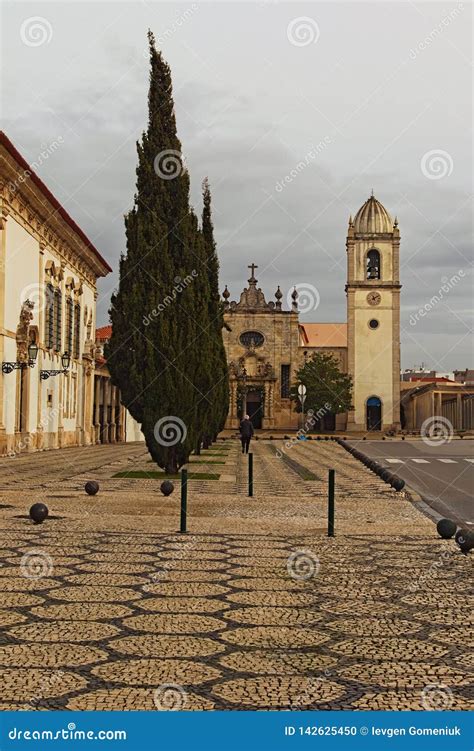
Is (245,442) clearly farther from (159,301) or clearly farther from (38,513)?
(38,513)

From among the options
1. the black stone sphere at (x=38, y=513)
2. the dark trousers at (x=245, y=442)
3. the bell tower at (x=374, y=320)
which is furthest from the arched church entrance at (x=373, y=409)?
the black stone sphere at (x=38, y=513)

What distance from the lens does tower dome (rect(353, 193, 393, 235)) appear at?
70.0 metres

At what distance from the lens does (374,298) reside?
6969 centimetres

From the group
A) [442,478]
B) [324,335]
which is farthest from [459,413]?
[442,478]

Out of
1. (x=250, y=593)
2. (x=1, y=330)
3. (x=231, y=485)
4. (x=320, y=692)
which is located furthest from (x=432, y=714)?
(x=1, y=330)

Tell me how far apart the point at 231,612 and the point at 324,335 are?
73.7 m

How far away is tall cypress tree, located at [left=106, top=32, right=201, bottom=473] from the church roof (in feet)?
182

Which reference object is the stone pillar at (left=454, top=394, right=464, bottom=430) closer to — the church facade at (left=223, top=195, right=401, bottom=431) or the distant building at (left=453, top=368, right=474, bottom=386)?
the church facade at (left=223, top=195, right=401, bottom=431)

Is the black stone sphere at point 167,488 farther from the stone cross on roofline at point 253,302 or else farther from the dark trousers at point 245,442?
the stone cross on roofline at point 253,302

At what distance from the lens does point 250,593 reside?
20.8 feet

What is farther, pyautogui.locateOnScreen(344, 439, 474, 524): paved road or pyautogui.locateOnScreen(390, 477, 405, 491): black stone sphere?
pyautogui.locateOnScreen(390, 477, 405, 491): black stone sphere

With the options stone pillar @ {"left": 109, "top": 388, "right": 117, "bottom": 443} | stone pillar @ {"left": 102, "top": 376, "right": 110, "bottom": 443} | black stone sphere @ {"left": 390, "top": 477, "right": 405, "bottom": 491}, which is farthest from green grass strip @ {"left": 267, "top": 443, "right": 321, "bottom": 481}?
stone pillar @ {"left": 109, "top": 388, "right": 117, "bottom": 443}

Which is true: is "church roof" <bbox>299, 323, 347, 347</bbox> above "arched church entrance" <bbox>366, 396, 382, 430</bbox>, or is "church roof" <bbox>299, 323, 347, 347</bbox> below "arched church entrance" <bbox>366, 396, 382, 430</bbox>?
above

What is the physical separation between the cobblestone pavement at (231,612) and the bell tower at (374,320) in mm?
58473
